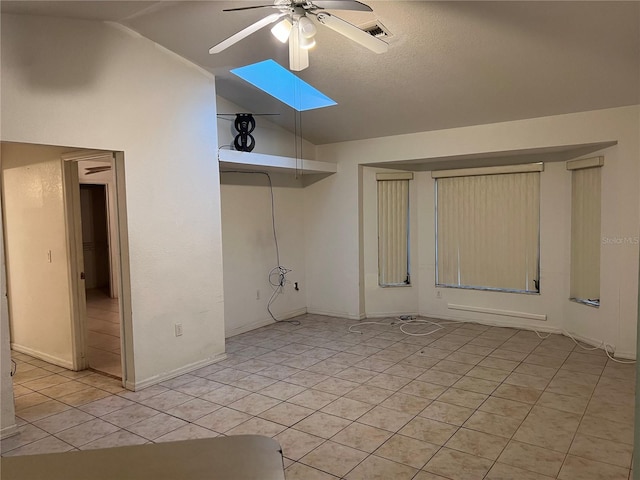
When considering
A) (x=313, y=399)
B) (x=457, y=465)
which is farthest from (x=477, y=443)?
(x=313, y=399)

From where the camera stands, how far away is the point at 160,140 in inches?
152

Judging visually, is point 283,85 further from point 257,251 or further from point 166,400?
point 166,400

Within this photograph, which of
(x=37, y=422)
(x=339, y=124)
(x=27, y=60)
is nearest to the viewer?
(x=27, y=60)

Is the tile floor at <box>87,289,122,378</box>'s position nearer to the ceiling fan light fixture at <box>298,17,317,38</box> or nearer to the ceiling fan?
the ceiling fan

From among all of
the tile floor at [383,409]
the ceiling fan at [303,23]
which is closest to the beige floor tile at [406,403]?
the tile floor at [383,409]

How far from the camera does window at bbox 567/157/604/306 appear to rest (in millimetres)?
4688

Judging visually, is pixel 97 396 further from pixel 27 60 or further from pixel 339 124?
pixel 339 124

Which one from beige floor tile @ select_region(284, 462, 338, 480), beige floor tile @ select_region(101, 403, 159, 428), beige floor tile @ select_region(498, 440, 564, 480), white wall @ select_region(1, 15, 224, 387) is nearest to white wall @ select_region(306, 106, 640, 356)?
white wall @ select_region(1, 15, 224, 387)

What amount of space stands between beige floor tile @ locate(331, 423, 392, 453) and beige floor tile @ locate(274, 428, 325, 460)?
0.46 ft

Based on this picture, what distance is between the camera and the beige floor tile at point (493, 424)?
2951 mm

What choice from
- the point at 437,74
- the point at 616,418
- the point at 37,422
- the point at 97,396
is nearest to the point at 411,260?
the point at 437,74

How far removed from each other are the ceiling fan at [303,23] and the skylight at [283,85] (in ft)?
6.25

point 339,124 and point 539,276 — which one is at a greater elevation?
point 339,124

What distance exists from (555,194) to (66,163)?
5.27m
